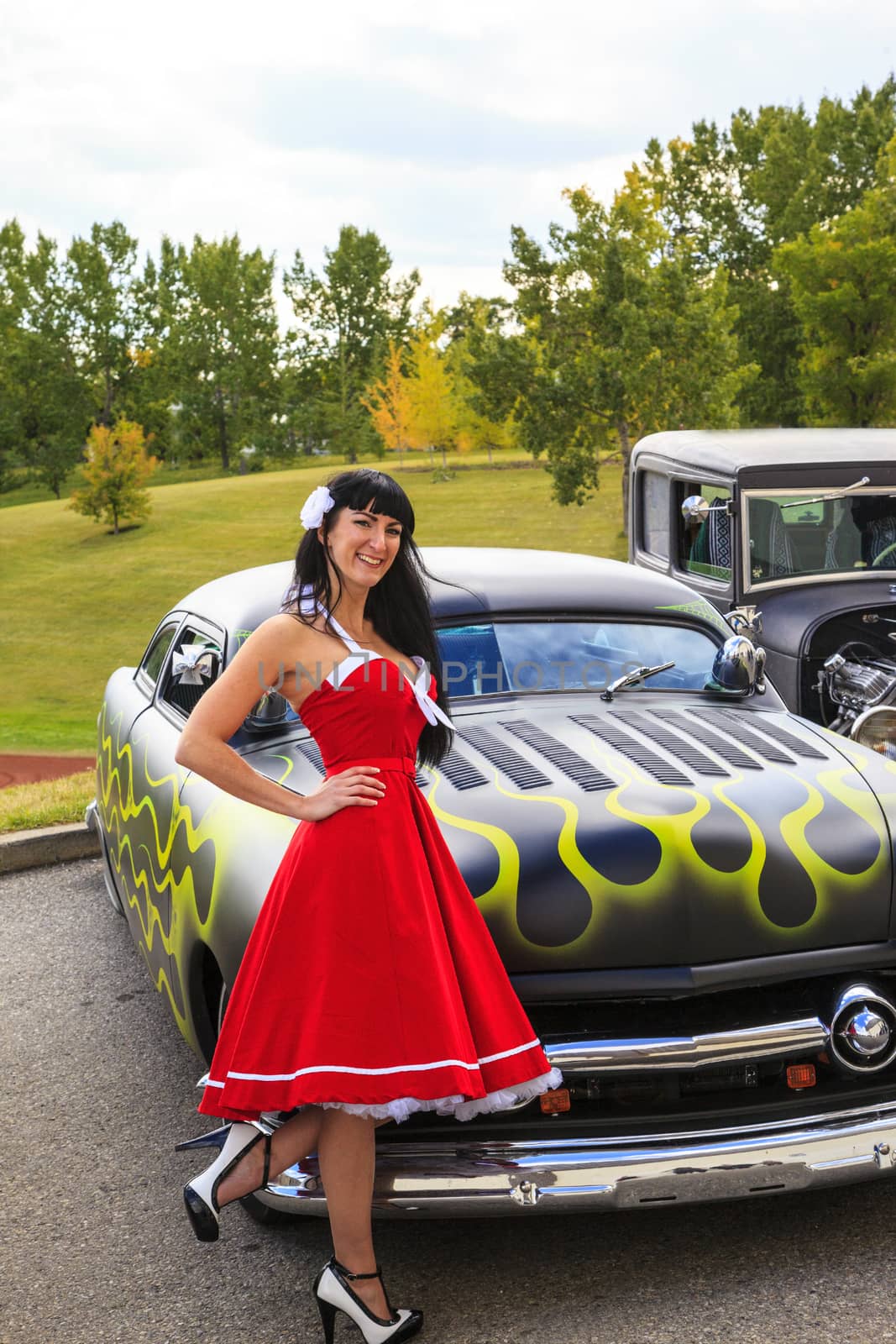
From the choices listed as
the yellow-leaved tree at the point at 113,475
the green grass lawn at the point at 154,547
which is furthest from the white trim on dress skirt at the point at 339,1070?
the yellow-leaved tree at the point at 113,475

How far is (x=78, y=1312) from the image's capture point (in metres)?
3.04

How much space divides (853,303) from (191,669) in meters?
26.3

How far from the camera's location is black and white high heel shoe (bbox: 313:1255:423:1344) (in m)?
2.70

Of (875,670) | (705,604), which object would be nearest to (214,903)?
(705,604)

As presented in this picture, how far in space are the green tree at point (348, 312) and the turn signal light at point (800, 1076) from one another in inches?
2232

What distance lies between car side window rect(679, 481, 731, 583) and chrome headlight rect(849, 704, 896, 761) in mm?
2007

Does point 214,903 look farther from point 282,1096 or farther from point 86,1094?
point 86,1094

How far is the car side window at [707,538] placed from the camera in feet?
24.1

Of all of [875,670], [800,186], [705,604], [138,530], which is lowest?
[138,530]

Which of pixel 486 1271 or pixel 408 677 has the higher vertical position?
pixel 408 677

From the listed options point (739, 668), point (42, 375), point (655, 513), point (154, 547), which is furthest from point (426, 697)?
point (42, 375)

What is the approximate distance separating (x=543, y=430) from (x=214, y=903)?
24984 mm

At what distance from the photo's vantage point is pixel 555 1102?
3006 mm

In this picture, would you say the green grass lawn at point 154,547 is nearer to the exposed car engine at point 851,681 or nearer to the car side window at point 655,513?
the car side window at point 655,513
